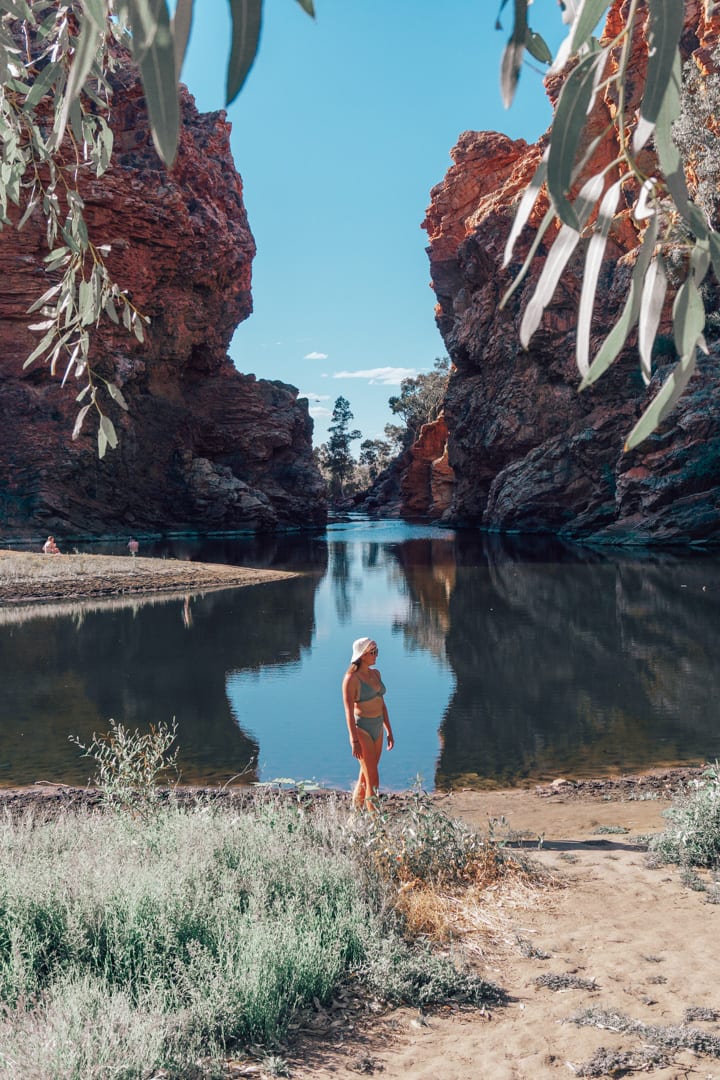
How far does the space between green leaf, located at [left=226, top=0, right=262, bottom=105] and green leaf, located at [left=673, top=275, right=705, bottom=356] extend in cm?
80

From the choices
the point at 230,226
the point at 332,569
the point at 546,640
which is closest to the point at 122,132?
the point at 230,226

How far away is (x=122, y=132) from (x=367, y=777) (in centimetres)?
5297

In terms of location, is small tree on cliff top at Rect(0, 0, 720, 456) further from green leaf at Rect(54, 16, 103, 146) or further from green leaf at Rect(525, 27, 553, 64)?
green leaf at Rect(525, 27, 553, 64)

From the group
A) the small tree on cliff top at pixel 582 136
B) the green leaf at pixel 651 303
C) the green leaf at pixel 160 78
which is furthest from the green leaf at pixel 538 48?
the green leaf at pixel 160 78

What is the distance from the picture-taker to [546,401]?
49.9m

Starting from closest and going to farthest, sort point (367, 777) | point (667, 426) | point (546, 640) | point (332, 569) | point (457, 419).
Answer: point (367, 777)
point (546, 640)
point (332, 569)
point (667, 426)
point (457, 419)

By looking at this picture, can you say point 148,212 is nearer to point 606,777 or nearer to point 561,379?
point 561,379

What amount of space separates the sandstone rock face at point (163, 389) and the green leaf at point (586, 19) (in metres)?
45.8

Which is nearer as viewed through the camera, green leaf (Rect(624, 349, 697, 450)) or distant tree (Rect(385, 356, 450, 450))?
green leaf (Rect(624, 349, 697, 450))

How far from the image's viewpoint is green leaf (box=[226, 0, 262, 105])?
4.00 ft

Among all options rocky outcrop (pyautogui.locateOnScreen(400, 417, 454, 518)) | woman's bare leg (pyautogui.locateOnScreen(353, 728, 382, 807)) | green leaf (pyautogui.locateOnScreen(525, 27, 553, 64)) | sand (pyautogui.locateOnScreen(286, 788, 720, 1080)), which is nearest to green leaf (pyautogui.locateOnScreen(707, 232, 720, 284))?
green leaf (pyautogui.locateOnScreen(525, 27, 553, 64))

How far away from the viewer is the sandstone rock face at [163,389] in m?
47.8

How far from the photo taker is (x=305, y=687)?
13086 mm

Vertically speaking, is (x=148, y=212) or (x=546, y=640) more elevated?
(x=148, y=212)
